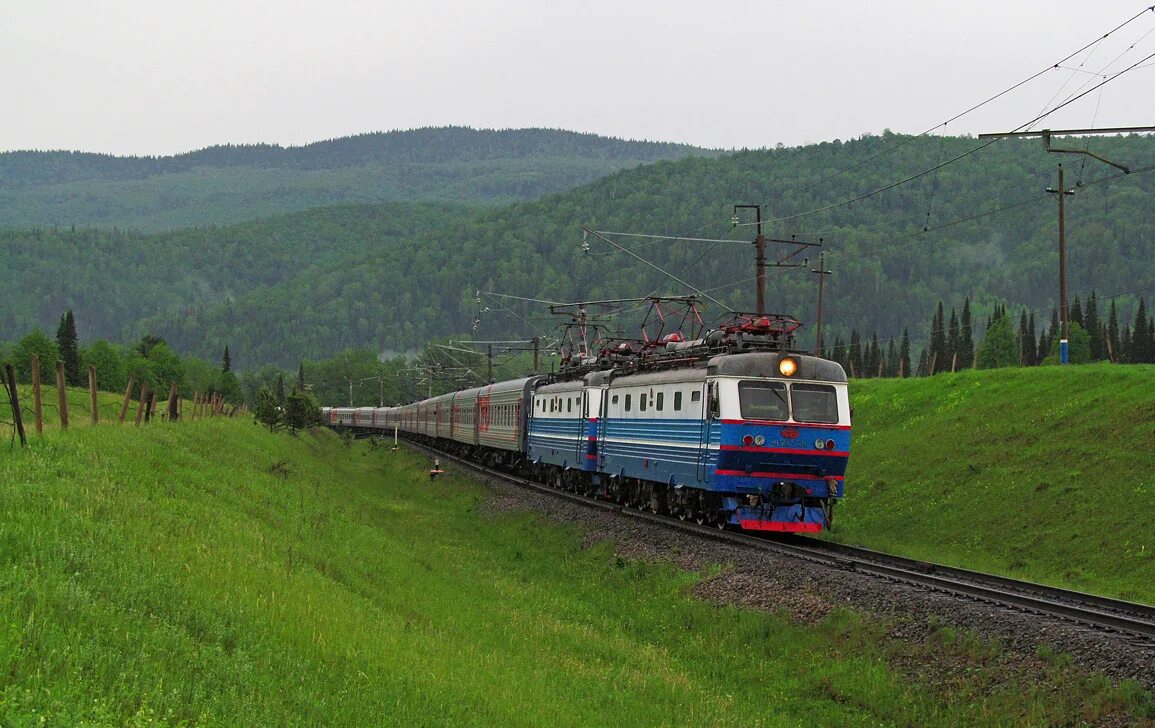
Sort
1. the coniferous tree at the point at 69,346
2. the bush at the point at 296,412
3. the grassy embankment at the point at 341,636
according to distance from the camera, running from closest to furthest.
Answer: the grassy embankment at the point at 341,636 < the bush at the point at 296,412 < the coniferous tree at the point at 69,346

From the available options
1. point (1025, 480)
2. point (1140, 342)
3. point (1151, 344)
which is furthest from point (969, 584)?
point (1151, 344)

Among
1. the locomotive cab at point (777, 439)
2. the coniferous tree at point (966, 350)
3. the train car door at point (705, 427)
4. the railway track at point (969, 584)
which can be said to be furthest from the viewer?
the coniferous tree at point (966, 350)

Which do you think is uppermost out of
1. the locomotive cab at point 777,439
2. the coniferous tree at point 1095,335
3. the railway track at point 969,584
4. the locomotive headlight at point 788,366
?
the coniferous tree at point 1095,335

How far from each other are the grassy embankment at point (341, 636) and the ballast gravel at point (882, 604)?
337 millimetres

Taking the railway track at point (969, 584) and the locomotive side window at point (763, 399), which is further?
the locomotive side window at point (763, 399)

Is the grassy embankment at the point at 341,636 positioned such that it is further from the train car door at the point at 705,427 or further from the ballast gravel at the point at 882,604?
the train car door at the point at 705,427

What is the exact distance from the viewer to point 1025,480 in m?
29.5

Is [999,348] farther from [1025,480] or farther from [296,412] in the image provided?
[1025,480]

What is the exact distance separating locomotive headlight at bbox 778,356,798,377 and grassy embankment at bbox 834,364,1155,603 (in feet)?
15.8

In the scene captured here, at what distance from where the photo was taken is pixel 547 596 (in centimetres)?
2183

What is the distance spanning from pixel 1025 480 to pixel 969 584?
42.2 feet

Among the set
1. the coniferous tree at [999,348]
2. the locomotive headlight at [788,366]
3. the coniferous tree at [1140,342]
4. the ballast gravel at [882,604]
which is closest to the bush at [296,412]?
the ballast gravel at [882,604]

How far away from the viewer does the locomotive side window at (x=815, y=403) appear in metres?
25.0

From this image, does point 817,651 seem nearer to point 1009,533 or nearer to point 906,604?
point 906,604
